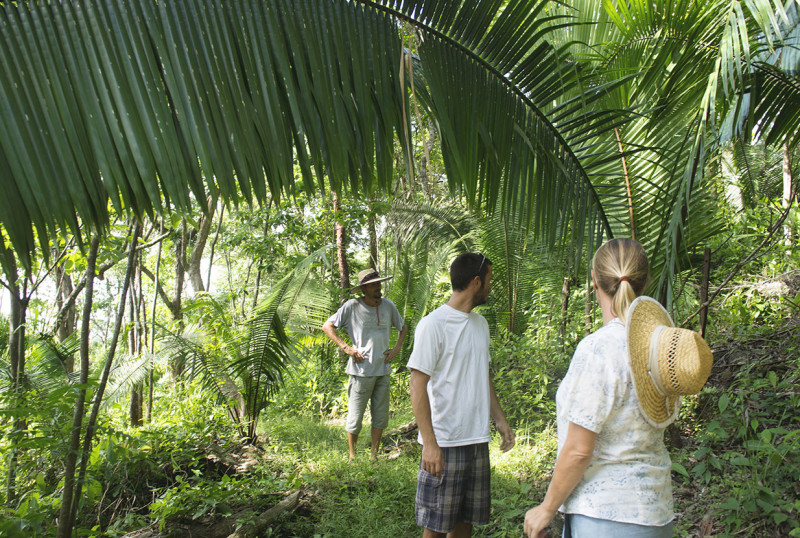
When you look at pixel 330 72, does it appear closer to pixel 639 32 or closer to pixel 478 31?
pixel 478 31

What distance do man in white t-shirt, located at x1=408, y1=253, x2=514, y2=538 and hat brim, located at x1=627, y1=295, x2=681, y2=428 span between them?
1.26 m

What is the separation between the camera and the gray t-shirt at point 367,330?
5625 millimetres

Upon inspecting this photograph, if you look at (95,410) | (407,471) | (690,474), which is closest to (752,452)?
(690,474)

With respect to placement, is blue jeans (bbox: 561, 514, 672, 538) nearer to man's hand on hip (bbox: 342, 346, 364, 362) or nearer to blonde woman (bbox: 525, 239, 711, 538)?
blonde woman (bbox: 525, 239, 711, 538)

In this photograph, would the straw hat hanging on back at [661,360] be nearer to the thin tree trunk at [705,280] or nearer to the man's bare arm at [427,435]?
the man's bare arm at [427,435]

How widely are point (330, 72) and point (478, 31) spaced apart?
68cm

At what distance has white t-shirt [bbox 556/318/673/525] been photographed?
161cm

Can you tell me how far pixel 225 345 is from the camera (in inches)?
244

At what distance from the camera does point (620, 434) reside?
5.38 feet

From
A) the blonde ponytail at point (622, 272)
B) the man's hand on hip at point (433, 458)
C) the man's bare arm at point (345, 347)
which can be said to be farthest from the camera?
the man's bare arm at point (345, 347)

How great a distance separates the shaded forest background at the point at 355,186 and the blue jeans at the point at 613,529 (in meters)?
1.09

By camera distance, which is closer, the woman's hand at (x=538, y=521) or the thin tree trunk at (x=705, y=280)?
the woman's hand at (x=538, y=521)

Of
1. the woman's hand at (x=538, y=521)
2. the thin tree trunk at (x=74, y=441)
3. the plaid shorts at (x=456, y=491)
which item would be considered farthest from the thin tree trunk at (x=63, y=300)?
the woman's hand at (x=538, y=521)

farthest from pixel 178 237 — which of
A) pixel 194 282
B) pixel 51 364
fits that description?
pixel 51 364
